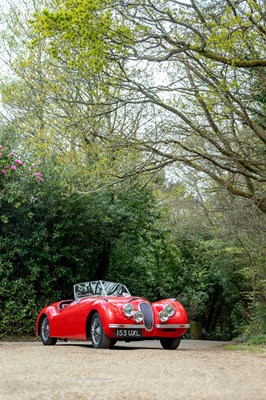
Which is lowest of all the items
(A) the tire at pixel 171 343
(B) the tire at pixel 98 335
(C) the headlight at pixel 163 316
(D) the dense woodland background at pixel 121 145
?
(A) the tire at pixel 171 343

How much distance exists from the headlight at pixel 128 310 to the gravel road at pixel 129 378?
5.58 ft

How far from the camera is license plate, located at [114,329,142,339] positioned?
35.1ft

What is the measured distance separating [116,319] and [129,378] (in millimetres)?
4321

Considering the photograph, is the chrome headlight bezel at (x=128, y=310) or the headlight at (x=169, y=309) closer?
the chrome headlight bezel at (x=128, y=310)

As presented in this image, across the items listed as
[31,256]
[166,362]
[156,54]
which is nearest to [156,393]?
[166,362]

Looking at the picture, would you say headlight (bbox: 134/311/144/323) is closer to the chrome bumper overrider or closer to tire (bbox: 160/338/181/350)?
the chrome bumper overrider

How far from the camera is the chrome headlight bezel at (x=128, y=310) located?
10819mm

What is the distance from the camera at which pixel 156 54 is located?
1197cm

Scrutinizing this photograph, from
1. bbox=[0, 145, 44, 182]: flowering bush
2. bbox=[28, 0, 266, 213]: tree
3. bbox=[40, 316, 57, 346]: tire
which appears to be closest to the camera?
bbox=[28, 0, 266, 213]: tree

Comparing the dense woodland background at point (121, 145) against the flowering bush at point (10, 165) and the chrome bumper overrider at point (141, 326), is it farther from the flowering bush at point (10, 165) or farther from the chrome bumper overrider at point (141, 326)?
the chrome bumper overrider at point (141, 326)

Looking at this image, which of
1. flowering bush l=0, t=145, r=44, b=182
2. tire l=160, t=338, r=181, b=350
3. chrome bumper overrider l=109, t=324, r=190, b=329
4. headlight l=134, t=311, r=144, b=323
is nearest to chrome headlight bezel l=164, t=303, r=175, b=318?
chrome bumper overrider l=109, t=324, r=190, b=329

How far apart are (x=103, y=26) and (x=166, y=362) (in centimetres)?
611

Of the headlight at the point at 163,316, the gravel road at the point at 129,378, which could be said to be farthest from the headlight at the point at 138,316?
the gravel road at the point at 129,378

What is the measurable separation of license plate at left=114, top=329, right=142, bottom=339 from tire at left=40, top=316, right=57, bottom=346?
2996 millimetres
